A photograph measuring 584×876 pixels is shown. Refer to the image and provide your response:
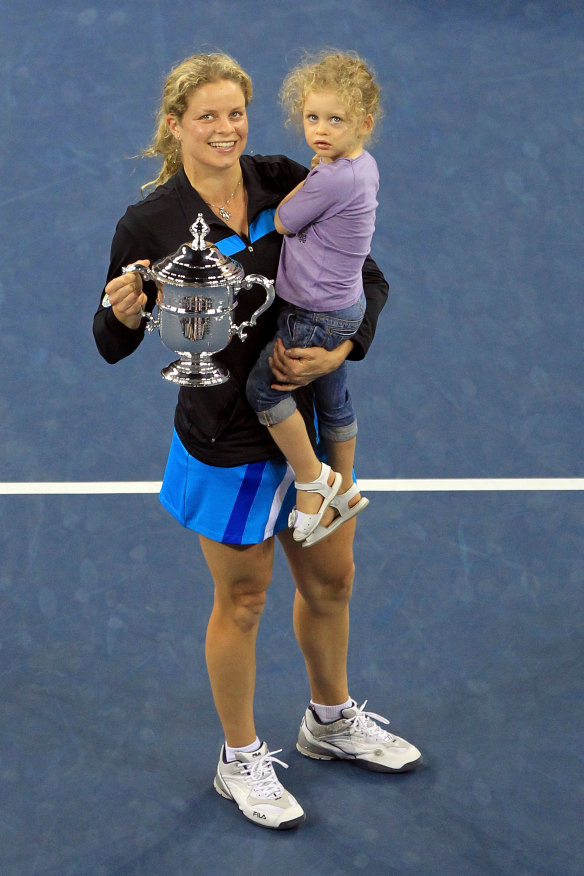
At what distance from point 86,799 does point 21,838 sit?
176 mm

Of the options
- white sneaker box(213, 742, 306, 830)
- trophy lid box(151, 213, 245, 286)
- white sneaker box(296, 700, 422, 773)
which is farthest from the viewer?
white sneaker box(296, 700, 422, 773)

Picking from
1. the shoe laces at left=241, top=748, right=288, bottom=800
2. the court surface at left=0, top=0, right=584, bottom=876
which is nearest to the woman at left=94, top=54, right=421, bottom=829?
the shoe laces at left=241, top=748, right=288, bottom=800

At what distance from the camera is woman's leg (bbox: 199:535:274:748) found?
2.70 meters

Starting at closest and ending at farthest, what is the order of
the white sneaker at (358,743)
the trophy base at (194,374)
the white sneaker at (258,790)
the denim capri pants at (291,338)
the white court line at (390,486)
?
1. the trophy base at (194,374)
2. the denim capri pants at (291,338)
3. the white sneaker at (258,790)
4. the white sneaker at (358,743)
5. the white court line at (390,486)

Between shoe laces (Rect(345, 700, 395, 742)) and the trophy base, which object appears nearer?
the trophy base

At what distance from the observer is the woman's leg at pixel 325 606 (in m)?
2.80

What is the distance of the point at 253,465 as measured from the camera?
2652 millimetres

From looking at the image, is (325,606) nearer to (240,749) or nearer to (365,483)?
(240,749)

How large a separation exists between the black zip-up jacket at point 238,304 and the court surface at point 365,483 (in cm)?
86

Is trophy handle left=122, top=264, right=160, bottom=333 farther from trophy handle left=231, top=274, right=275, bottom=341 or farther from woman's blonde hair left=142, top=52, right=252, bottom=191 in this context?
woman's blonde hair left=142, top=52, right=252, bottom=191

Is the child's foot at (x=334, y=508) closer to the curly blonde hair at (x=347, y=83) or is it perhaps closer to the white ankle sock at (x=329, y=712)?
the white ankle sock at (x=329, y=712)

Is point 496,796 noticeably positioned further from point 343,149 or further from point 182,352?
point 343,149

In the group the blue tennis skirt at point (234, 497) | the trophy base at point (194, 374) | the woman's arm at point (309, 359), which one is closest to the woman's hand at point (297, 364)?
the woman's arm at point (309, 359)

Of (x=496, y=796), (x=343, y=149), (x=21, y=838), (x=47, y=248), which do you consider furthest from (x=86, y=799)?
(x=47, y=248)
